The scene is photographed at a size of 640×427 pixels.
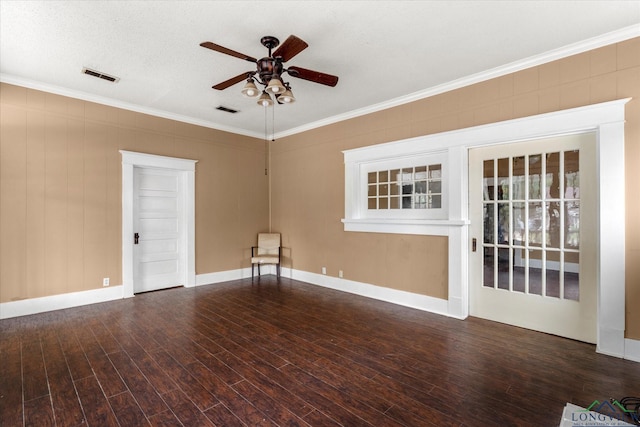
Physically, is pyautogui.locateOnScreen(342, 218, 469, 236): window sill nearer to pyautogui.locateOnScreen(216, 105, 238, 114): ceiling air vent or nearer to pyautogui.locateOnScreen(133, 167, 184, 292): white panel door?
pyautogui.locateOnScreen(216, 105, 238, 114): ceiling air vent

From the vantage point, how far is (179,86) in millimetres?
3977

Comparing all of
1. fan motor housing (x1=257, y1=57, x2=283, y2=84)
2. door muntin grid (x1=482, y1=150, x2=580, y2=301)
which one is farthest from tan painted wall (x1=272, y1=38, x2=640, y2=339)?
fan motor housing (x1=257, y1=57, x2=283, y2=84)

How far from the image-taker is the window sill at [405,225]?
12.7 ft

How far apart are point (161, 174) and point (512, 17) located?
5.11 metres

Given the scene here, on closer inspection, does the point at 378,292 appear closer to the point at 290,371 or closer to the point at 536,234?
the point at 536,234

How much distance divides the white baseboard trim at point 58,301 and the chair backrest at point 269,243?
244 cm

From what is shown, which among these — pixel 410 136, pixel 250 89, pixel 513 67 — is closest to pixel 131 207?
pixel 250 89

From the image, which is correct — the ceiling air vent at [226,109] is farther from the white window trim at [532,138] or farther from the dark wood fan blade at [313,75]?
the dark wood fan blade at [313,75]

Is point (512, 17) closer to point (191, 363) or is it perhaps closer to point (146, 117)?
point (191, 363)

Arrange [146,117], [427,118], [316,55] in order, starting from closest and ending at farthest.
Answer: [316,55], [427,118], [146,117]

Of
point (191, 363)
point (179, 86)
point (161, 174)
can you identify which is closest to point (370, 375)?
point (191, 363)

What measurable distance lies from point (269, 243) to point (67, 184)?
129 inches

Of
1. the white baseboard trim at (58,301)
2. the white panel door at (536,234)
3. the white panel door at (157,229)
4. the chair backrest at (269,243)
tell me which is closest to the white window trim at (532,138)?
the white panel door at (536,234)

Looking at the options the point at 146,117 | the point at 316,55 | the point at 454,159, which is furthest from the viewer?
the point at 146,117
